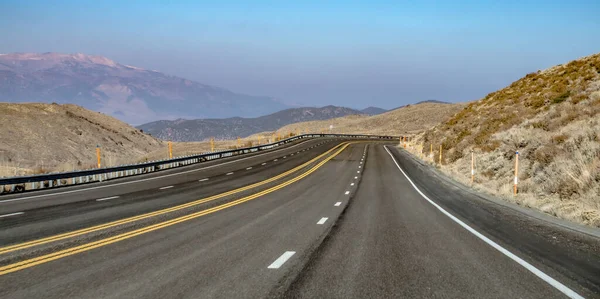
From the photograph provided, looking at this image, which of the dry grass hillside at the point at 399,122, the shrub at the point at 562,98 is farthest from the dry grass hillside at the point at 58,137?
the dry grass hillside at the point at 399,122

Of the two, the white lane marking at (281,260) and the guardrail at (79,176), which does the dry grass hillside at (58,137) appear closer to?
the guardrail at (79,176)

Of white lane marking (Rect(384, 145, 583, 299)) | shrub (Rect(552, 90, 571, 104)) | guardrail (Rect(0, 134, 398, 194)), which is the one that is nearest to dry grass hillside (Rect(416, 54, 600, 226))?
shrub (Rect(552, 90, 571, 104))

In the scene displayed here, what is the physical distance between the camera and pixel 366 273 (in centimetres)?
639

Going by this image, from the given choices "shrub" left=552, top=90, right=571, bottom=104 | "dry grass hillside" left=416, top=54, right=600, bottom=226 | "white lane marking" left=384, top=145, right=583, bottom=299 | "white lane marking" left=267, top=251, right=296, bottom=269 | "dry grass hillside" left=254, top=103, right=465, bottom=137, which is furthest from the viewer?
"dry grass hillside" left=254, top=103, right=465, bottom=137

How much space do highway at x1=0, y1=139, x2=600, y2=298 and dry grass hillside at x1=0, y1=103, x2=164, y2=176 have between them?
3664 centimetres

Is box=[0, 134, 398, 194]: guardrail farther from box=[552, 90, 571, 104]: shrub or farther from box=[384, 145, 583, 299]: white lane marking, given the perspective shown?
box=[552, 90, 571, 104]: shrub

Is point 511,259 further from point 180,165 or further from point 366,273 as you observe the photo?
point 180,165

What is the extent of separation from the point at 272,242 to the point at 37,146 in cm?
6093

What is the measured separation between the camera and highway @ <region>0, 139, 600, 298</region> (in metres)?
5.74

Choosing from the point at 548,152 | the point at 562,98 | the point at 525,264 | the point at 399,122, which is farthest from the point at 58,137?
the point at 399,122

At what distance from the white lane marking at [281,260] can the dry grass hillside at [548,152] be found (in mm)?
7415

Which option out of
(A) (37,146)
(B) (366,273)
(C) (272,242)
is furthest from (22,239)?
(A) (37,146)

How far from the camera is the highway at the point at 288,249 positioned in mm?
5742

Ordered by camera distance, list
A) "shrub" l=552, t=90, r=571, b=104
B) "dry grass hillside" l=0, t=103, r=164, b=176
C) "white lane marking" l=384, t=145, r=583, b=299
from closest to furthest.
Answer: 1. "white lane marking" l=384, t=145, r=583, b=299
2. "shrub" l=552, t=90, r=571, b=104
3. "dry grass hillside" l=0, t=103, r=164, b=176
